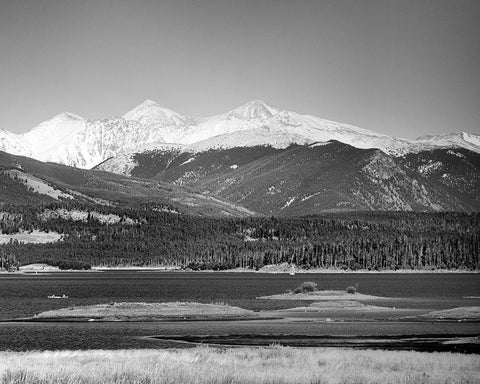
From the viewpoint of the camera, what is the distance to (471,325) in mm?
110562

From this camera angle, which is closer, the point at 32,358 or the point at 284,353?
the point at 32,358

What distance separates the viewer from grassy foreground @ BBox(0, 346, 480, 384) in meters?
58.5

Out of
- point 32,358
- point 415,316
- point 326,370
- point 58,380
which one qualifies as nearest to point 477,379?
point 326,370

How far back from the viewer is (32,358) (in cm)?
6875

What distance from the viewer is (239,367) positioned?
2581 inches

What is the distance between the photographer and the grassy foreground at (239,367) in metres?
58.5

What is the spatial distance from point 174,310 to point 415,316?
36.9 metres

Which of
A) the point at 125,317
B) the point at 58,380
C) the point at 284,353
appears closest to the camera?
the point at 58,380

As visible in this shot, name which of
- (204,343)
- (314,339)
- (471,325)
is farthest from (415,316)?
(204,343)

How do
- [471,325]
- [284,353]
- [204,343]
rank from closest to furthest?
[284,353] → [204,343] → [471,325]

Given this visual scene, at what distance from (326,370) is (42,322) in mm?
63152

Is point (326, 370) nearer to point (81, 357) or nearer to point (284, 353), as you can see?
point (284, 353)

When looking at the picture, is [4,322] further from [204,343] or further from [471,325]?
[471,325]

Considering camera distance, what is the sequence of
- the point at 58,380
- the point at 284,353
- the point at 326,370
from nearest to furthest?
the point at 58,380
the point at 326,370
the point at 284,353
